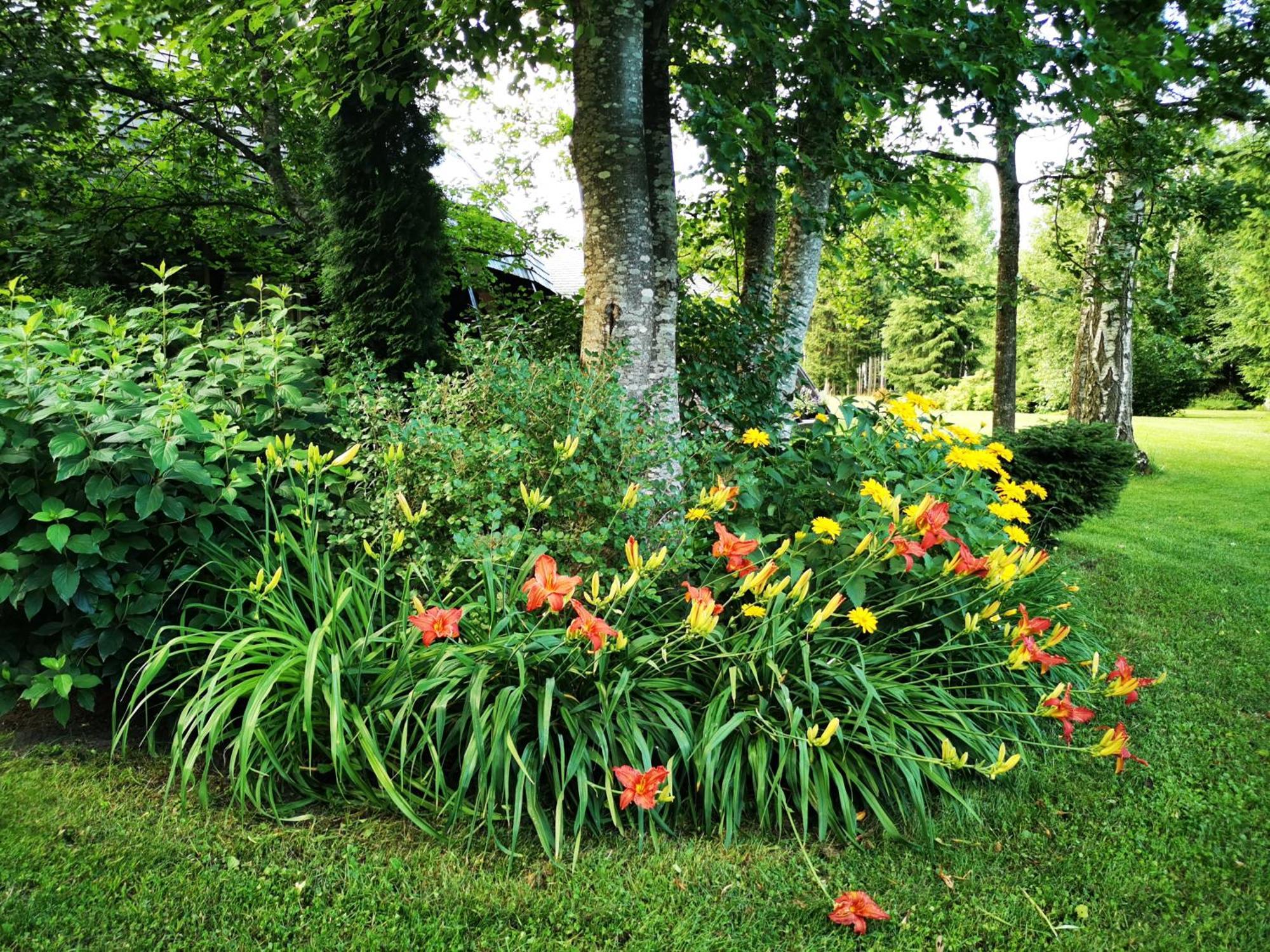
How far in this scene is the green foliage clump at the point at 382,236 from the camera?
5746 mm

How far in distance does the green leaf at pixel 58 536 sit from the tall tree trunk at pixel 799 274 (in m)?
4.00

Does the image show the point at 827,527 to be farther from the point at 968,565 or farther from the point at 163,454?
the point at 163,454

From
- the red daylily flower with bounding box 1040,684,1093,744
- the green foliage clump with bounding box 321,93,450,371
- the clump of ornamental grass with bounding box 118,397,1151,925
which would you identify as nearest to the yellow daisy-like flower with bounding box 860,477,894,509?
the clump of ornamental grass with bounding box 118,397,1151,925

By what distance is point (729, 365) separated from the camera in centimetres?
461

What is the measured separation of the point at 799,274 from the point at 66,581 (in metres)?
4.55

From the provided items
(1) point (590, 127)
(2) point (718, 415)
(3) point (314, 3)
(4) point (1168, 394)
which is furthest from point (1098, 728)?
(4) point (1168, 394)

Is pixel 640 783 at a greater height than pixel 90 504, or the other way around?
pixel 90 504

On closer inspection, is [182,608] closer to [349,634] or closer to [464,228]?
[349,634]

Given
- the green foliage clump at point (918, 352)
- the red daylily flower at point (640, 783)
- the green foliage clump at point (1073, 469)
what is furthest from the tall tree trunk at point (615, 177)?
the green foliage clump at point (918, 352)

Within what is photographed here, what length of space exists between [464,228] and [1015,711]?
23.0ft

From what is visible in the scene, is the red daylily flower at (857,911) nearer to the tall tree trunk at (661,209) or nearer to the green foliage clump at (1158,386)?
the tall tree trunk at (661,209)

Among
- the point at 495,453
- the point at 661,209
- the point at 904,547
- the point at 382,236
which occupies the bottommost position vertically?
the point at 904,547

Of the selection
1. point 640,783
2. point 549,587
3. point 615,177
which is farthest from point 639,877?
point 615,177

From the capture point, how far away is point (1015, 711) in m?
2.68
